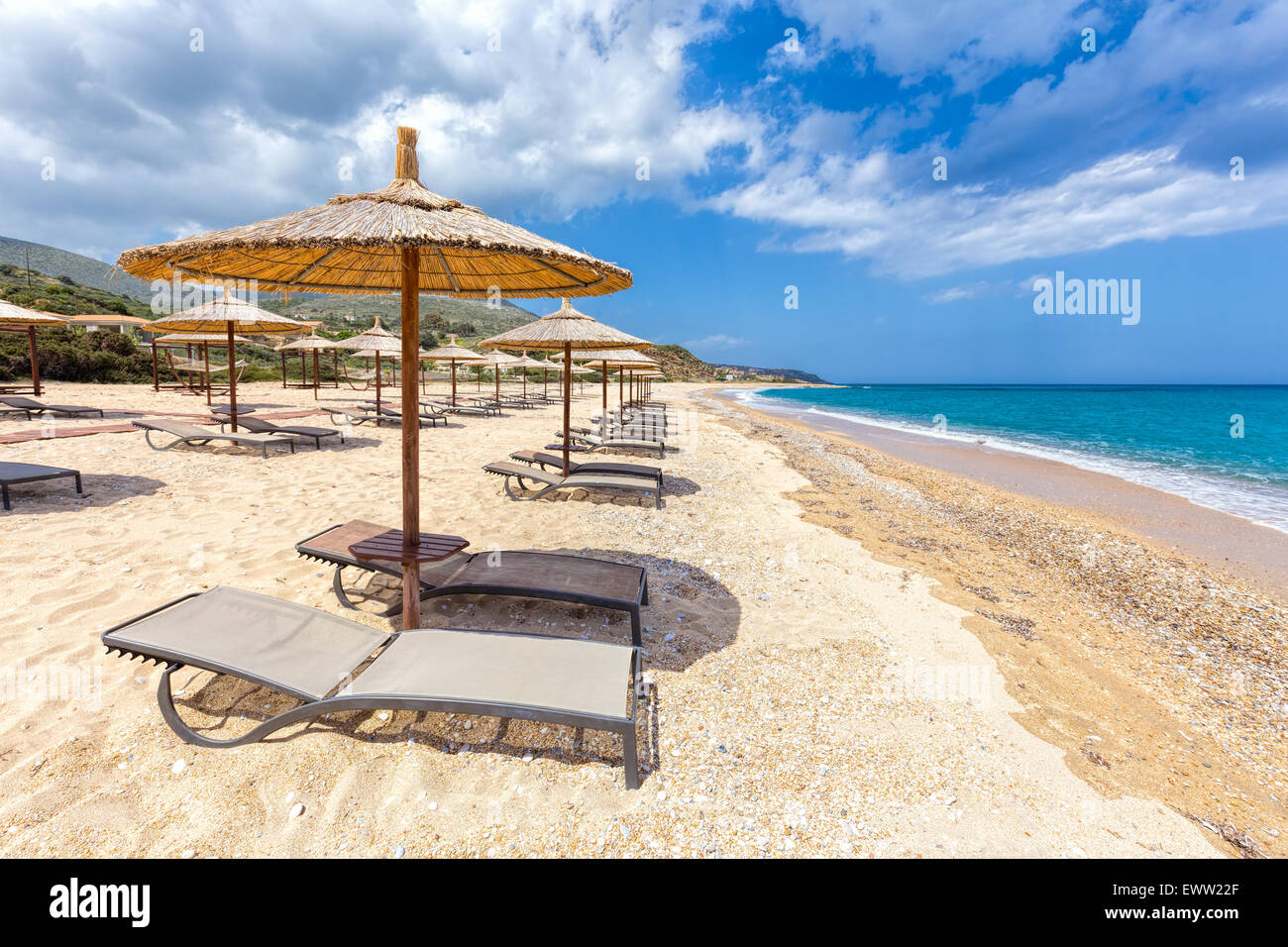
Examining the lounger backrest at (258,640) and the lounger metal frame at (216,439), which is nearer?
the lounger backrest at (258,640)

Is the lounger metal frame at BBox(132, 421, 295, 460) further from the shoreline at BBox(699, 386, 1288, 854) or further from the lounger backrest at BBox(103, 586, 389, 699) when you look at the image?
the shoreline at BBox(699, 386, 1288, 854)

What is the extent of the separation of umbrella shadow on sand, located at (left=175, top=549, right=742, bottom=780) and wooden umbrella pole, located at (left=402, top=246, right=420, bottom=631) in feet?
1.74

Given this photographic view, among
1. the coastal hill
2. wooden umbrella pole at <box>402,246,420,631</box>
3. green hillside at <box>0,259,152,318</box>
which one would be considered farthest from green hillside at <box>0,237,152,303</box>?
wooden umbrella pole at <box>402,246,420,631</box>

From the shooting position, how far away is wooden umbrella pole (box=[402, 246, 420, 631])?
2.99 meters

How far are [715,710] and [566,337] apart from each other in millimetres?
5549

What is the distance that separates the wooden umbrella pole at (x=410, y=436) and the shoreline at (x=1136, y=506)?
823 centimetres

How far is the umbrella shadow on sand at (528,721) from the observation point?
2.49 meters

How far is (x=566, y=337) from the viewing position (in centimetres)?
716

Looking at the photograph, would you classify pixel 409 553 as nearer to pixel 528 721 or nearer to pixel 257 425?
pixel 528 721

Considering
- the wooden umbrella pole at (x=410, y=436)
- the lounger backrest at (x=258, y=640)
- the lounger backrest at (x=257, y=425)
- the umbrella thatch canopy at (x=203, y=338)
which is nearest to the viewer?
the lounger backrest at (x=258, y=640)

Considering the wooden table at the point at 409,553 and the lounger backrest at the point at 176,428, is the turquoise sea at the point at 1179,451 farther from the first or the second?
the lounger backrest at the point at 176,428

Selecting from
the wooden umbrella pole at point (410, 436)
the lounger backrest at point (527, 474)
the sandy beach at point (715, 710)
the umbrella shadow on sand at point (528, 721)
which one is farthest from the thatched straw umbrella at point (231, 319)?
the wooden umbrella pole at point (410, 436)
